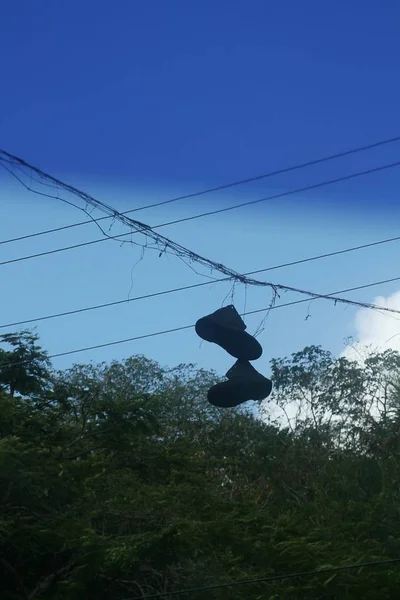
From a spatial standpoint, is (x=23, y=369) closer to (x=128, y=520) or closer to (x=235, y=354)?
(x=128, y=520)

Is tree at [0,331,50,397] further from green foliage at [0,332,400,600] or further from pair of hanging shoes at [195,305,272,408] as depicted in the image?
pair of hanging shoes at [195,305,272,408]

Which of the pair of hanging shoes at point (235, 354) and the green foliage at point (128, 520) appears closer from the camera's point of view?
the pair of hanging shoes at point (235, 354)

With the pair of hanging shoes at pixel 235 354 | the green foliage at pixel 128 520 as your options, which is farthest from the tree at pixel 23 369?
the pair of hanging shoes at pixel 235 354

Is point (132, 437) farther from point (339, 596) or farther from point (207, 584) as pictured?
point (339, 596)

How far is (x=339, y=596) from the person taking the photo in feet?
39.0

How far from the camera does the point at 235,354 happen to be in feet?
21.9

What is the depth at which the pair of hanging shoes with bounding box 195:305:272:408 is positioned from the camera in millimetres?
6426

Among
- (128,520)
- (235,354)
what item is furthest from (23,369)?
(235,354)

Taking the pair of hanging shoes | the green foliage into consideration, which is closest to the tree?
the green foliage

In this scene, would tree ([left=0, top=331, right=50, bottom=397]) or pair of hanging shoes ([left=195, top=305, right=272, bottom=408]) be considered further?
tree ([left=0, top=331, right=50, bottom=397])

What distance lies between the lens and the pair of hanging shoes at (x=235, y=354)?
6.43 metres

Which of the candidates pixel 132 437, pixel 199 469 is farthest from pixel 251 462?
pixel 132 437

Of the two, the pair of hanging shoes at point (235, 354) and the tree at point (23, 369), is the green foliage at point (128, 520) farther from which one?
the pair of hanging shoes at point (235, 354)

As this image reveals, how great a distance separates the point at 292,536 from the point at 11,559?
4.64 metres
